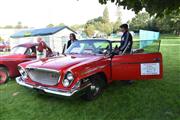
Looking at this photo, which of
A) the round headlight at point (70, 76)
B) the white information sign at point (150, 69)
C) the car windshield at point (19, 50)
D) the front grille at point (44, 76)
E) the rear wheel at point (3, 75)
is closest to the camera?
the round headlight at point (70, 76)

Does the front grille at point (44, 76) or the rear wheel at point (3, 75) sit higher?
the front grille at point (44, 76)

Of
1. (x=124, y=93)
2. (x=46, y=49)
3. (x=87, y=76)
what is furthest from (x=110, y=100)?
(x=46, y=49)

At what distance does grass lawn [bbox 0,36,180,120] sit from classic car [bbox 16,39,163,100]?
0.43 m

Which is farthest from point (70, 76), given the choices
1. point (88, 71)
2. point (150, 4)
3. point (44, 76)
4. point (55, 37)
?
point (55, 37)

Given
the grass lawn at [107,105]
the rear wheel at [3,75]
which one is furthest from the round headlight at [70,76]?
the rear wheel at [3,75]

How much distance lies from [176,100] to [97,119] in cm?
229

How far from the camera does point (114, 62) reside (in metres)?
6.59

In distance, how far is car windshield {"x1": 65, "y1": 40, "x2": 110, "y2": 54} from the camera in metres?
7.10

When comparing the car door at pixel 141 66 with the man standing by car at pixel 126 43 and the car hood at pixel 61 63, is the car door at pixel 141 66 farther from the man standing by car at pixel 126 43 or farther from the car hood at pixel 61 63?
the man standing by car at pixel 126 43

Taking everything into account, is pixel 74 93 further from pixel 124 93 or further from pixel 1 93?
pixel 1 93

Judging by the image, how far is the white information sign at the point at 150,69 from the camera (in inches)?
249

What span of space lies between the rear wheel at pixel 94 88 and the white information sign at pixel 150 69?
111 cm

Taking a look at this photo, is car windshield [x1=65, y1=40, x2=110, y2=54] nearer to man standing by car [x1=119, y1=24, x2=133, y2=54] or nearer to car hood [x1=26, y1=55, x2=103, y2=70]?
man standing by car [x1=119, y1=24, x2=133, y2=54]

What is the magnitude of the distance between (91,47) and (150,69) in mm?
1876
